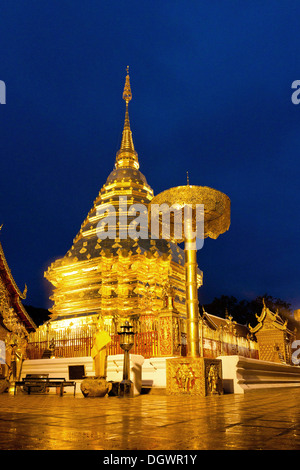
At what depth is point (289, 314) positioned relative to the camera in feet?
133

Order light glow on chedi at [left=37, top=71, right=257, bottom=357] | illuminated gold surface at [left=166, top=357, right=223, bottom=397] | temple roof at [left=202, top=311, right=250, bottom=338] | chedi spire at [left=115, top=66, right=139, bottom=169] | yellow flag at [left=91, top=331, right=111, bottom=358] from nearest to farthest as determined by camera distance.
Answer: illuminated gold surface at [left=166, top=357, right=223, bottom=397]
yellow flag at [left=91, top=331, right=111, bottom=358]
light glow on chedi at [left=37, top=71, right=257, bottom=357]
temple roof at [left=202, top=311, right=250, bottom=338]
chedi spire at [left=115, top=66, right=139, bottom=169]

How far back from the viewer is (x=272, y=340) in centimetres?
1811

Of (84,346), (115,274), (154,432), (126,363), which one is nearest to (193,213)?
(126,363)

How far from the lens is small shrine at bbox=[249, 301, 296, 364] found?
1781 centimetres

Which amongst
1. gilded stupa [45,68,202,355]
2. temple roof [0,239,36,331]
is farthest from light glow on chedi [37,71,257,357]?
temple roof [0,239,36,331]

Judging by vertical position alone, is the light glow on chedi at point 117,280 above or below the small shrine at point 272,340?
above

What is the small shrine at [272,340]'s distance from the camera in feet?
58.4

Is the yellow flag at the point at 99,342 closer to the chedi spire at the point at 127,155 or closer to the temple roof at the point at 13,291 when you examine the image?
the temple roof at the point at 13,291

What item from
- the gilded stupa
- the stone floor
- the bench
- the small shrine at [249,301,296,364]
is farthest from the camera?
the small shrine at [249,301,296,364]

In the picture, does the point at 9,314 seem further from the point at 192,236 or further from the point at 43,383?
the point at 192,236

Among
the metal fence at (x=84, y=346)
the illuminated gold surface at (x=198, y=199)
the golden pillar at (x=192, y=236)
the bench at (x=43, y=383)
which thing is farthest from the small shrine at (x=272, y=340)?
the bench at (x=43, y=383)

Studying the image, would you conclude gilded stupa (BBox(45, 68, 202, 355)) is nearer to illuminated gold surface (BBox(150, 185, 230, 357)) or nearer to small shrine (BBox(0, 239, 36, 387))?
small shrine (BBox(0, 239, 36, 387))

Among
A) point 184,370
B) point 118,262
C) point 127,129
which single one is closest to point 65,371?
point 184,370
